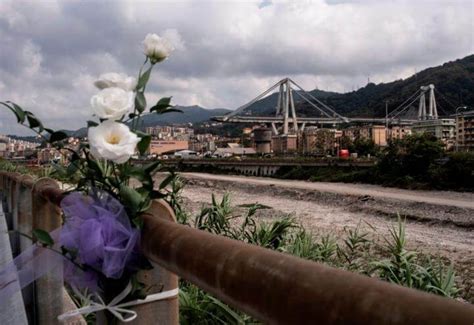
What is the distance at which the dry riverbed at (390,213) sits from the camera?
17.8 metres

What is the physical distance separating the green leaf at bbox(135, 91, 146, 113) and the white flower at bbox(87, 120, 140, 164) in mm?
143

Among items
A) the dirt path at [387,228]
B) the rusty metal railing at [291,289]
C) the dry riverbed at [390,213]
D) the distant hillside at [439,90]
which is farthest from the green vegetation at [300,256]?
the distant hillside at [439,90]

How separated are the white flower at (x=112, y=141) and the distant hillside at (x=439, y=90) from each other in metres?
146

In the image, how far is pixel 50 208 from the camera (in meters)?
2.35

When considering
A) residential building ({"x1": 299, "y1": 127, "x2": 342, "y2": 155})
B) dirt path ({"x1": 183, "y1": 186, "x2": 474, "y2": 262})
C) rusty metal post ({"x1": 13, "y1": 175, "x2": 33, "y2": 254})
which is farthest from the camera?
residential building ({"x1": 299, "y1": 127, "x2": 342, "y2": 155})

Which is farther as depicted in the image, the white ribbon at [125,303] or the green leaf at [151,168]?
the green leaf at [151,168]

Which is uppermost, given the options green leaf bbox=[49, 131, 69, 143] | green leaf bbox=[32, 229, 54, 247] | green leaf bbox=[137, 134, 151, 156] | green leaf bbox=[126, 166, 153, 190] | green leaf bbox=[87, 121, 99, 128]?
green leaf bbox=[87, 121, 99, 128]

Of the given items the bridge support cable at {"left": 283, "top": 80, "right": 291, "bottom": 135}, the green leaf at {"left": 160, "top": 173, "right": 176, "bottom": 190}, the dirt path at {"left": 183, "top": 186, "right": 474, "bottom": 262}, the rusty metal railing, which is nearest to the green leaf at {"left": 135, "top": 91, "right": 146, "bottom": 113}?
the green leaf at {"left": 160, "top": 173, "right": 176, "bottom": 190}

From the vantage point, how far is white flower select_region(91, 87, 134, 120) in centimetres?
123

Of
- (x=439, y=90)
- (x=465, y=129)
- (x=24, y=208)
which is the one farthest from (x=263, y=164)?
(x=439, y=90)

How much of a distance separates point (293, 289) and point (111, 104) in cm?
75

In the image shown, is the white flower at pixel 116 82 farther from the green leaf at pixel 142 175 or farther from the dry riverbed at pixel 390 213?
the dry riverbed at pixel 390 213

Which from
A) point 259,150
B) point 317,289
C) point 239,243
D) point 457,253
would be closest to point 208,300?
point 239,243

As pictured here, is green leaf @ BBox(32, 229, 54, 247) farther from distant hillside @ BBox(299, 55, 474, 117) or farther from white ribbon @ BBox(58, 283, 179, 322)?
distant hillside @ BBox(299, 55, 474, 117)
